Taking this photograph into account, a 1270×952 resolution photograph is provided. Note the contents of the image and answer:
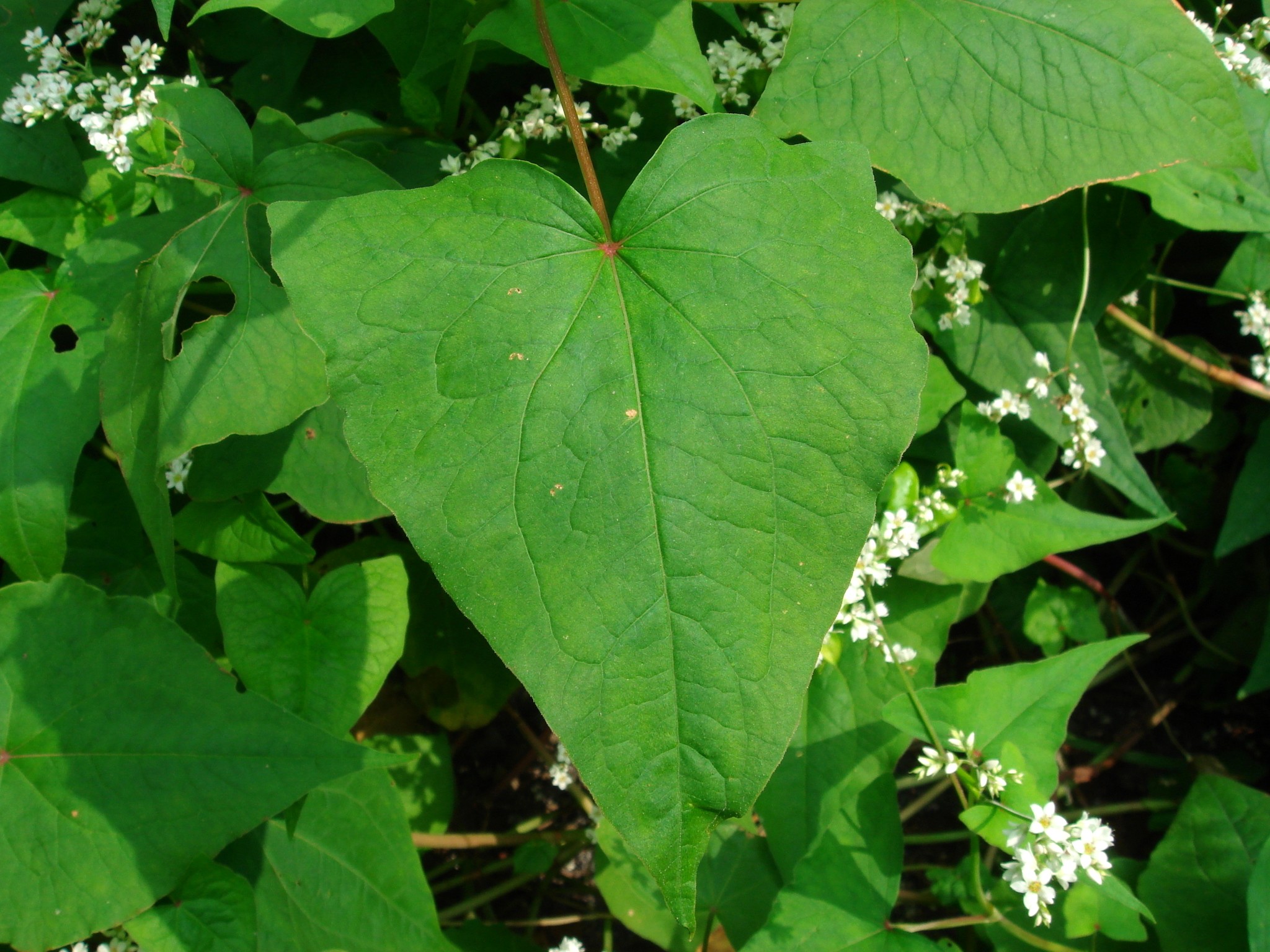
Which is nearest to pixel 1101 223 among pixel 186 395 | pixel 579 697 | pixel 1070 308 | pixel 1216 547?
pixel 1070 308

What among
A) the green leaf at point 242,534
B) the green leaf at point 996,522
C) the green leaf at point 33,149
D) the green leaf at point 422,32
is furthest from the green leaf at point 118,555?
the green leaf at point 996,522

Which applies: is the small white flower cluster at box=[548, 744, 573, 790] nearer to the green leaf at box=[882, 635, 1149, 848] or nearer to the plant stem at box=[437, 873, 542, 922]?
the plant stem at box=[437, 873, 542, 922]

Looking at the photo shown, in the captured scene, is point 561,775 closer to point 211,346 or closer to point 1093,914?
point 1093,914

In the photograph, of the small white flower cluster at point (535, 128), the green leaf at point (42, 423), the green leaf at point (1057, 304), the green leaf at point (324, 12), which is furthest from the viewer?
the green leaf at point (1057, 304)

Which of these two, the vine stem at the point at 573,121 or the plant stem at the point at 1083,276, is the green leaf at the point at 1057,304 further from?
the vine stem at the point at 573,121

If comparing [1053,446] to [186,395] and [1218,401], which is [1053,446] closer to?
[1218,401]

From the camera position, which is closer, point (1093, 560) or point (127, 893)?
point (127, 893)

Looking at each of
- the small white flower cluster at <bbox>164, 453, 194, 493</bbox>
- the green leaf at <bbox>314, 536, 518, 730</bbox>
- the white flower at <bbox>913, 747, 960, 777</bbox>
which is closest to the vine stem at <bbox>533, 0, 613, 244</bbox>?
the small white flower cluster at <bbox>164, 453, 194, 493</bbox>
